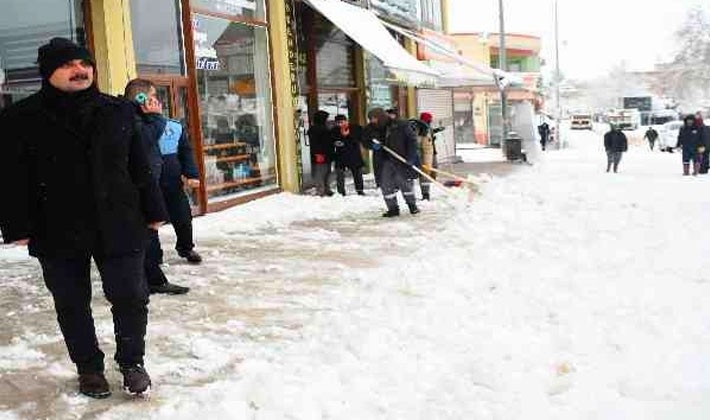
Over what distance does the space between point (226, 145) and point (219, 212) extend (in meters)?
1.32

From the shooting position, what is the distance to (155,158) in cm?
572

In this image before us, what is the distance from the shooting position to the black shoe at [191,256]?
7512 mm

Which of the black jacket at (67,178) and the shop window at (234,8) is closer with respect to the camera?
the black jacket at (67,178)

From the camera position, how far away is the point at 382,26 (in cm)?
1788

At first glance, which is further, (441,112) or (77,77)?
(441,112)

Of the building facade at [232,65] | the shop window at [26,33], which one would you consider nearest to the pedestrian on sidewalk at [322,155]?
the building facade at [232,65]

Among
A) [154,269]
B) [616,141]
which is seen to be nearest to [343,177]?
[154,269]

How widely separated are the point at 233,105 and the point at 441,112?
14.4 m

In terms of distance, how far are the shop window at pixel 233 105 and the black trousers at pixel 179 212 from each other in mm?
4261

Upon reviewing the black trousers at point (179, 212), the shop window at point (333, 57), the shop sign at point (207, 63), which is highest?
the shop window at point (333, 57)

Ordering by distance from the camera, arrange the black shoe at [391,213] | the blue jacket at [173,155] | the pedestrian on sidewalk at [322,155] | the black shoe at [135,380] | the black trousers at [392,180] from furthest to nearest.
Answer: the pedestrian on sidewalk at [322,155], the black shoe at [391,213], the black trousers at [392,180], the blue jacket at [173,155], the black shoe at [135,380]

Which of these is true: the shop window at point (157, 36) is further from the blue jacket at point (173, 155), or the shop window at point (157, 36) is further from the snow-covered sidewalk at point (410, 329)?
the blue jacket at point (173, 155)

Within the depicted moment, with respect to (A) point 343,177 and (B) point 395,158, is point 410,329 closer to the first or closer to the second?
(B) point 395,158

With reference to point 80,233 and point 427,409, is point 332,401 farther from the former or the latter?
point 80,233
